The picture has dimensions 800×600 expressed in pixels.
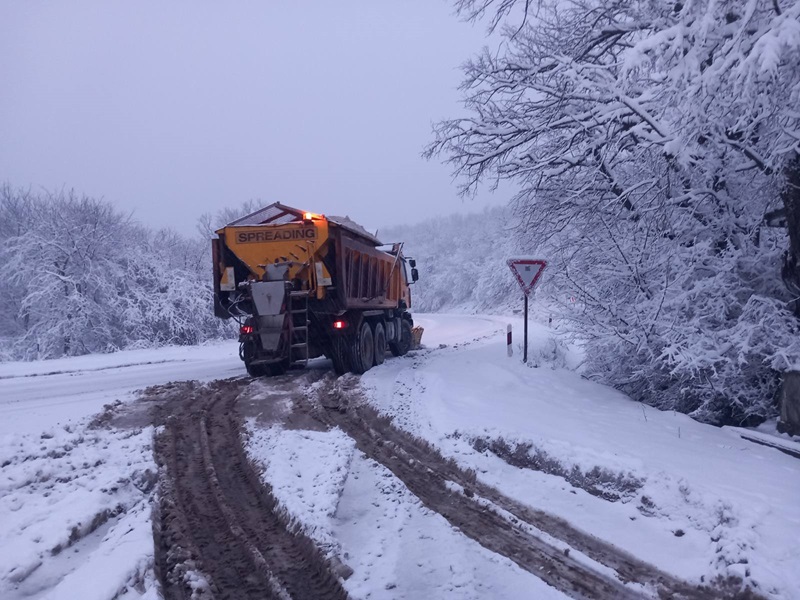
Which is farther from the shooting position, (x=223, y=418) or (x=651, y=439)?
(x=223, y=418)

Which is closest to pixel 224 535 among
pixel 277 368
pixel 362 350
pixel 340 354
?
pixel 277 368

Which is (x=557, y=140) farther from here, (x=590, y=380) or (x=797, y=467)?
(x=797, y=467)

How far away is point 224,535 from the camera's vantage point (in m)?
4.43

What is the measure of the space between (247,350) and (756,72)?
31.6 ft

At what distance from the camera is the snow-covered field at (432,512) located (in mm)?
3727

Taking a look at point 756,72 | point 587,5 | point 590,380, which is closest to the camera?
point 756,72

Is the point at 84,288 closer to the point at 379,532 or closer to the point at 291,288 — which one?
the point at 291,288

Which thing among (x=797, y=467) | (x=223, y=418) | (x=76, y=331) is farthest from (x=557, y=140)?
(x=76, y=331)

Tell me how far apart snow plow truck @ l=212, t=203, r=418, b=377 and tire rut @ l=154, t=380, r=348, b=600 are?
4.05m

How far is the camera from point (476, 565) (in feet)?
12.9

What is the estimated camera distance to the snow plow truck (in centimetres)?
1095

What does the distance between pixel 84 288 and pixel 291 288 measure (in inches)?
703

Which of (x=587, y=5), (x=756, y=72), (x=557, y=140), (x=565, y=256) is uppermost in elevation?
(x=587, y=5)

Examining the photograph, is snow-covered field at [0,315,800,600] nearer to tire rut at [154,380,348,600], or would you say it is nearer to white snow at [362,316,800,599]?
white snow at [362,316,800,599]
